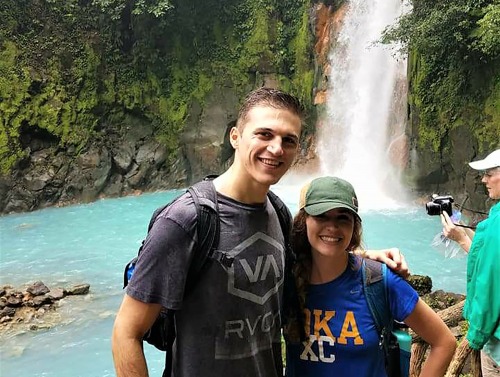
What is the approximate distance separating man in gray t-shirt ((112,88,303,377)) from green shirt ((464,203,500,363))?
1.25m

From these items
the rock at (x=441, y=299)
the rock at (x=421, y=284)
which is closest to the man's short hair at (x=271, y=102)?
the rock at (x=441, y=299)

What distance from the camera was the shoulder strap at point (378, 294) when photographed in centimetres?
193

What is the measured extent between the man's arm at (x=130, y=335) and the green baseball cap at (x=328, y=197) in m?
0.74

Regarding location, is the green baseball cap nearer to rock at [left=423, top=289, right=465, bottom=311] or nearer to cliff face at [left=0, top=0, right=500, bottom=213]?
rock at [left=423, top=289, right=465, bottom=311]

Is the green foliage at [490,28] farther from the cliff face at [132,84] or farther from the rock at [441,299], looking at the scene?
the cliff face at [132,84]

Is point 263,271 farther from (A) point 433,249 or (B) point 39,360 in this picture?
(A) point 433,249

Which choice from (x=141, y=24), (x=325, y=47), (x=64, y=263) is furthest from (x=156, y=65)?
(x=64, y=263)

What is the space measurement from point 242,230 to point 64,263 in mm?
10064

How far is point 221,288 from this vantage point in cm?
179

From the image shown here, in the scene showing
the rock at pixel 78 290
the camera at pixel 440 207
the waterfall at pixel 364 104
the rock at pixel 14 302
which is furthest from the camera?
the waterfall at pixel 364 104

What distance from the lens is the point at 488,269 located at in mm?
2520

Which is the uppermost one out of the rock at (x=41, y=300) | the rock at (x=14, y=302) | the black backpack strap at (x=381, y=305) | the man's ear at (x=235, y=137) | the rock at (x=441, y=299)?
the man's ear at (x=235, y=137)

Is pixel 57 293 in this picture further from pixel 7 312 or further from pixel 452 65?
pixel 452 65

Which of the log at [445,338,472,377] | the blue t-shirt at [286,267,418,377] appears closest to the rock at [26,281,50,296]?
the log at [445,338,472,377]
